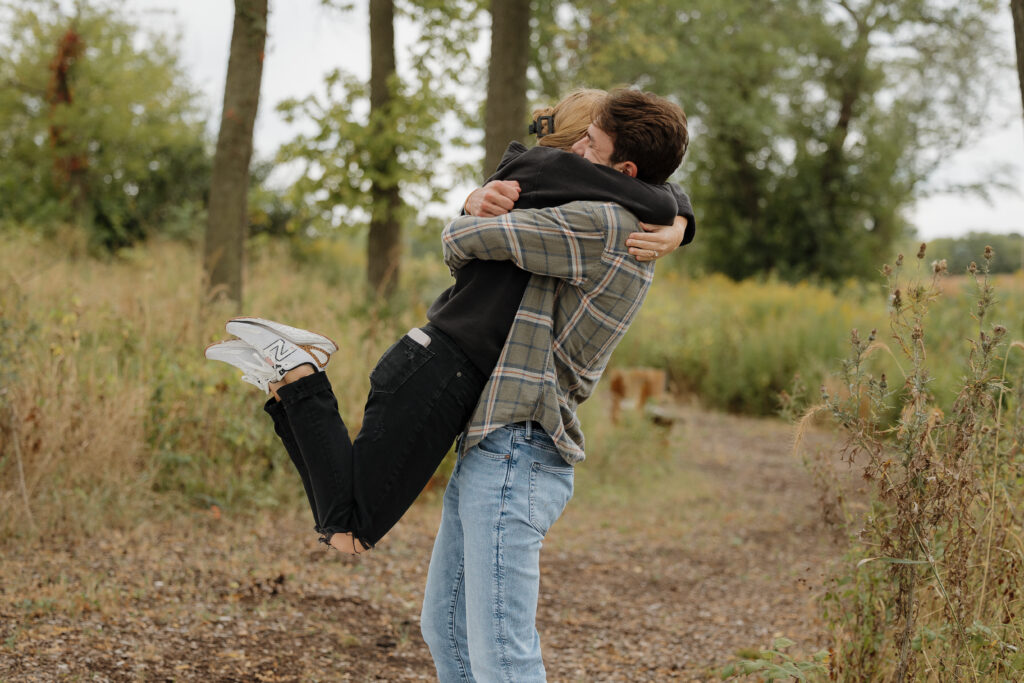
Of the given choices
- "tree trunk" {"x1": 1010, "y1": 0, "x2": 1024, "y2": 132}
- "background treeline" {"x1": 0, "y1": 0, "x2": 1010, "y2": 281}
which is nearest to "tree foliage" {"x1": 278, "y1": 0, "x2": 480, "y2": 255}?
"background treeline" {"x1": 0, "y1": 0, "x2": 1010, "y2": 281}

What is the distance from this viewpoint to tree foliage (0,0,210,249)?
520 inches

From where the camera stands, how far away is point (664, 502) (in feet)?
21.7

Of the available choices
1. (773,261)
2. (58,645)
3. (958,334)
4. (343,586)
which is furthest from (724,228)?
(58,645)

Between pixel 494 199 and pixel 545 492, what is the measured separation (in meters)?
0.67

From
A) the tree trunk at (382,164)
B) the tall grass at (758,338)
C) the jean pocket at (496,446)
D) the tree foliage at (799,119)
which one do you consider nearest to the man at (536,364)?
the jean pocket at (496,446)

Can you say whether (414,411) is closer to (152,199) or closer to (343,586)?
(343,586)

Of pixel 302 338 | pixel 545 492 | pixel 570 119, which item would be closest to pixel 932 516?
pixel 545 492

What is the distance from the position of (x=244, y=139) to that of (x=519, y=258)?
5478 mm

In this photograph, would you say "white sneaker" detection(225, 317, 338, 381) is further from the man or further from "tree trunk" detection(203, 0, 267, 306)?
"tree trunk" detection(203, 0, 267, 306)

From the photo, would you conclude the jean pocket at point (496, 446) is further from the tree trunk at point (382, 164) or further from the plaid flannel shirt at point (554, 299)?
the tree trunk at point (382, 164)

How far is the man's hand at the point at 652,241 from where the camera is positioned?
79.1 inches

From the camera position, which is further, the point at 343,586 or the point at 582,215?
the point at 343,586

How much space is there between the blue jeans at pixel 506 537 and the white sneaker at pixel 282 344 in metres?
0.42

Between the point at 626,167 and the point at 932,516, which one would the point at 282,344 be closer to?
the point at 626,167
